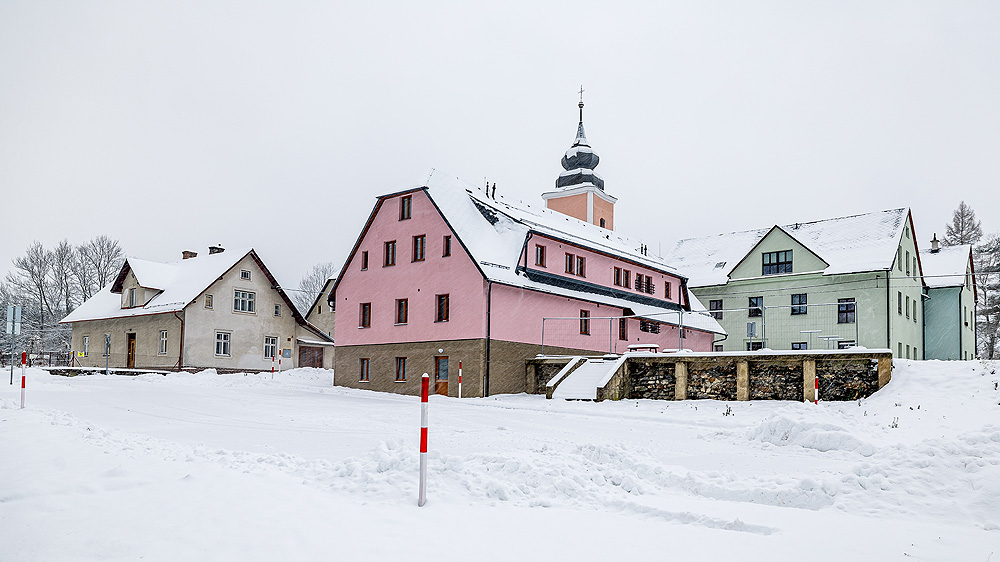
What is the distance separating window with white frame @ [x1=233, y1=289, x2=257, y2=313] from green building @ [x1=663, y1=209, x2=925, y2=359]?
27.8 metres

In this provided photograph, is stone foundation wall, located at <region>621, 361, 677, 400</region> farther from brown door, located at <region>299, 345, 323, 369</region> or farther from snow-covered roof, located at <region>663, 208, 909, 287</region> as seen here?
brown door, located at <region>299, 345, 323, 369</region>

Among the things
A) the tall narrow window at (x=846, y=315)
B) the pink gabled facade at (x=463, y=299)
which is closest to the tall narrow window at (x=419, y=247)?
the pink gabled facade at (x=463, y=299)

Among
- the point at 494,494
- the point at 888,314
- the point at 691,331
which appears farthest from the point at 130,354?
the point at 494,494

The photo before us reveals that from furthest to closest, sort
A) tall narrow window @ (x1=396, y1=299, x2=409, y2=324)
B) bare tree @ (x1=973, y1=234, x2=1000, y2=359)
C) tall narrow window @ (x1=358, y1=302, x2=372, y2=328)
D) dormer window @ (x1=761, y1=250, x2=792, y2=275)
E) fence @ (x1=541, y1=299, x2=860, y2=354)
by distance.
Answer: bare tree @ (x1=973, y1=234, x2=1000, y2=359) → dormer window @ (x1=761, y1=250, x2=792, y2=275) → tall narrow window @ (x1=358, y1=302, x2=372, y2=328) → fence @ (x1=541, y1=299, x2=860, y2=354) → tall narrow window @ (x1=396, y1=299, x2=409, y2=324)

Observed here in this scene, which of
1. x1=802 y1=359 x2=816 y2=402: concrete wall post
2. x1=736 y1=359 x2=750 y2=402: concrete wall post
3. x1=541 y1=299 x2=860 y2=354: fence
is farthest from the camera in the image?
x1=541 y1=299 x2=860 y2=354: fence

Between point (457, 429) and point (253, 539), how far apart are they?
28.9 feet

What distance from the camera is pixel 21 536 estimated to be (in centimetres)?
587

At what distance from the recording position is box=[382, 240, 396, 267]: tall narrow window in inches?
1291

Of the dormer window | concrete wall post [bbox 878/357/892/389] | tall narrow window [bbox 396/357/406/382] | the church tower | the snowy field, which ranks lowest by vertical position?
the snowy field

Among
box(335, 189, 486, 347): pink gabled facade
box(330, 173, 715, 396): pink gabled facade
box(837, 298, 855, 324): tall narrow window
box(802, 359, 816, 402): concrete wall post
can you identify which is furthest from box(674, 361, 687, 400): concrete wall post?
box(837, 298, 855, 324): tall narrow window

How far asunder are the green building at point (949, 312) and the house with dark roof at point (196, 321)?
38.8 metres

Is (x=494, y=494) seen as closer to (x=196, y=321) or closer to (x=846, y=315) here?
(x=846, y=315)

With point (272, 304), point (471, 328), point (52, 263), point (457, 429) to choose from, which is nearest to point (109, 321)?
point (272, 304)

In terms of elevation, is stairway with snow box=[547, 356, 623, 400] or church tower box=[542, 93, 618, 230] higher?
church tower box=[542, 93, 618, 230]
